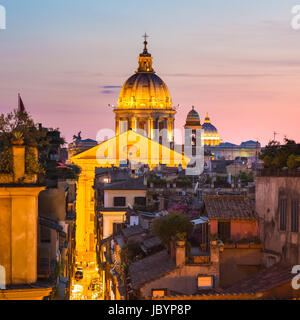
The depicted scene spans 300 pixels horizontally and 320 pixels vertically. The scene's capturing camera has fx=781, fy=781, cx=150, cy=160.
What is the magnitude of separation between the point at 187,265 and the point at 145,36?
104 meters

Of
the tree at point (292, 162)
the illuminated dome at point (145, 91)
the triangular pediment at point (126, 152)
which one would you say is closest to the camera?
the tree at point (292, 162)

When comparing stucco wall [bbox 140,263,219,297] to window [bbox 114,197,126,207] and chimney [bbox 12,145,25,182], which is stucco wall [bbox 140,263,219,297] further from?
window [bbox 114,197,126,207]

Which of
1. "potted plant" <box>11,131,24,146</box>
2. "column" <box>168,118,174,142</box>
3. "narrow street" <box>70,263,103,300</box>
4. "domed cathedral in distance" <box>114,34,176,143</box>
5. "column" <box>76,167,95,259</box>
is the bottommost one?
"narrow street" <box>70,263,103,300</box>

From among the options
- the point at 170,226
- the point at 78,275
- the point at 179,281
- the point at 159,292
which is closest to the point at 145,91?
the point at 78,275

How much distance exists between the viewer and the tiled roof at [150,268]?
A: 771 inches

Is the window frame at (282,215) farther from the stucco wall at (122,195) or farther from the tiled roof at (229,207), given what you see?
the stucco wall at (122,195)

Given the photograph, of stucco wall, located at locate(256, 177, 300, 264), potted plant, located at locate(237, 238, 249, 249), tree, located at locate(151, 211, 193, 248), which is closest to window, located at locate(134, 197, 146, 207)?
tree, located at locate(151, 211, 193, 248)

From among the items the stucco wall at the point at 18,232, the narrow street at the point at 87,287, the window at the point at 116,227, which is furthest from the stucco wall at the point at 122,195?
the stucco wall at the point at 18,232

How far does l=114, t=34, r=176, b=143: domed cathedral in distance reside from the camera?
117m

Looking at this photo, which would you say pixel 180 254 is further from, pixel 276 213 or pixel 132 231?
pixel 132 231

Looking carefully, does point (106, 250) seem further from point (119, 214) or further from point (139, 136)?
point (139, 136)

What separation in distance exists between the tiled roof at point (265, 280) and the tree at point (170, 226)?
414 centimetres

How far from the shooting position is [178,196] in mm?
38250
